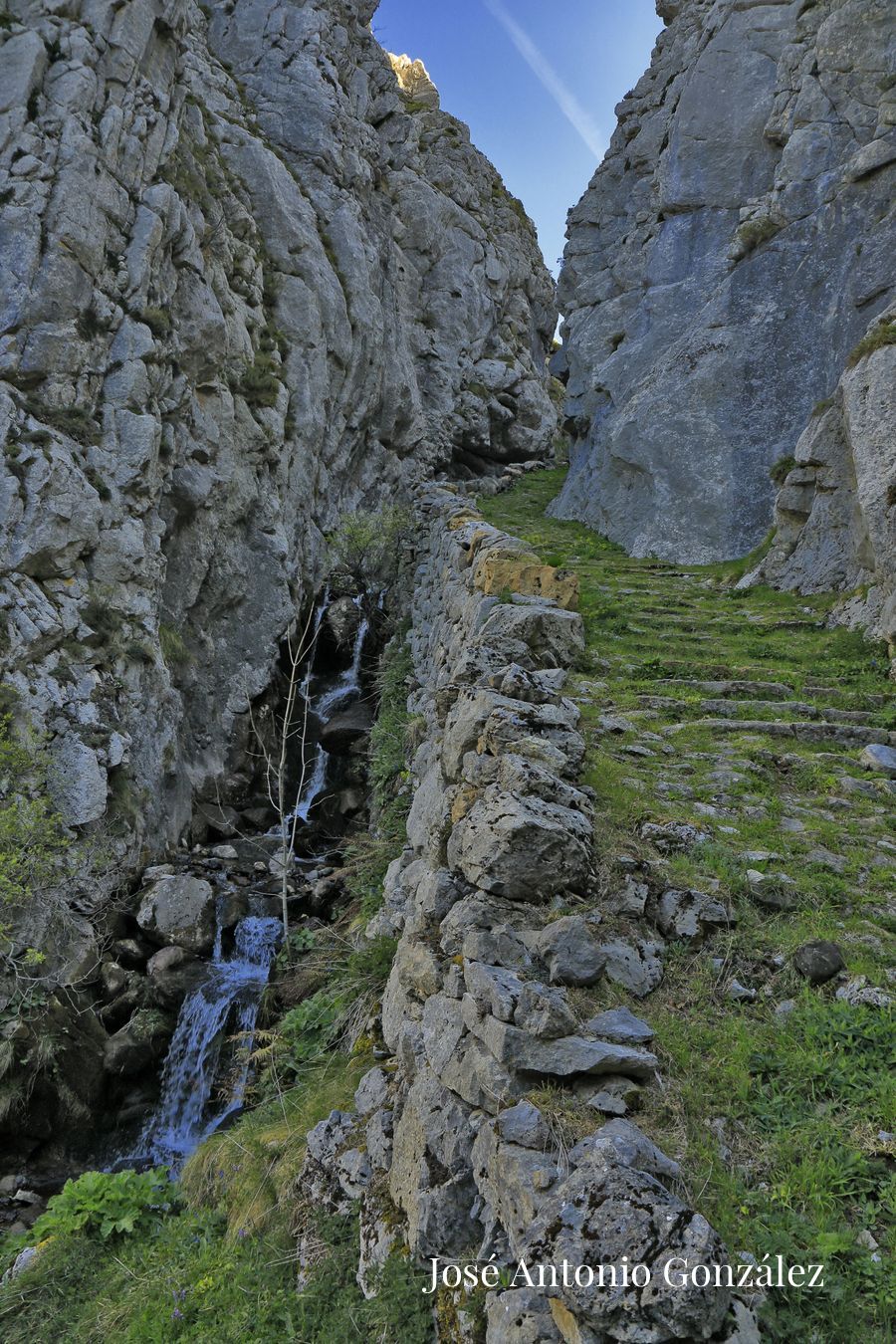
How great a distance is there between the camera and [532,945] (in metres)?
4.57

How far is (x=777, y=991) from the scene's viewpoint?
4.47 metres

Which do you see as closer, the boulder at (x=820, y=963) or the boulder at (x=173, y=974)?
the boulder at (x=820, y=963)

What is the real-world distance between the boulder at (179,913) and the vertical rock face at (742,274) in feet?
43.3

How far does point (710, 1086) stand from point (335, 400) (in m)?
27.5

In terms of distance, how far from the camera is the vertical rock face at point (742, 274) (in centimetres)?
1698

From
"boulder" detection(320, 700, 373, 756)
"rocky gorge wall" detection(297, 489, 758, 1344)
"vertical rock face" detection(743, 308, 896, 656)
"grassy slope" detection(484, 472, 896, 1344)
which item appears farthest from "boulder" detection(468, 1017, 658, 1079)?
"boulder" detection(320, 700, 373, 756)

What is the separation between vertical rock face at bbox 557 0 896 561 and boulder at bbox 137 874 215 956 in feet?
43.3

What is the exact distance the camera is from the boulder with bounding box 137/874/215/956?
14.7m

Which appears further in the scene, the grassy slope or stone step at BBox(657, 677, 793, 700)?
stone step at BBox(657, 677, 793, 700)

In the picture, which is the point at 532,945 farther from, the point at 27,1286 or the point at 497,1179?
the point at 27,1286

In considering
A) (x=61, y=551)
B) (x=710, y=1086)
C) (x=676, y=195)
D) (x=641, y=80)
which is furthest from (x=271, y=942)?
(x=641, y=80)

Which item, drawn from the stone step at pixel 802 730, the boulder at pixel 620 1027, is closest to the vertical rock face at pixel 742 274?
the stone step at pixel 802 730

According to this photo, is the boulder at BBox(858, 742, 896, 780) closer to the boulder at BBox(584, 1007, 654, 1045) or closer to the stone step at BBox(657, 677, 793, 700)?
Result: the stone step at BBox(657, 677, 793, 700)

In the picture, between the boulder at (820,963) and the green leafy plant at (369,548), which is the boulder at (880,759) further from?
the green leafy plant at (369,548)
